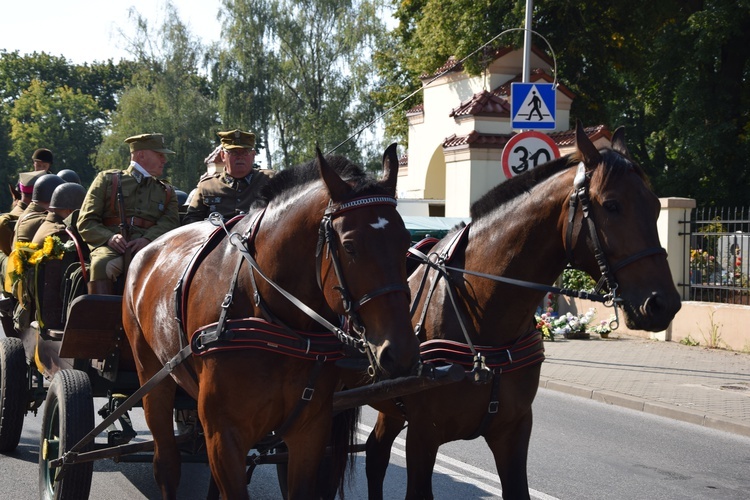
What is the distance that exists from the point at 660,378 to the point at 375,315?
31.0 feet

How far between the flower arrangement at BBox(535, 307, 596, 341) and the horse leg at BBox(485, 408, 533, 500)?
1187cm

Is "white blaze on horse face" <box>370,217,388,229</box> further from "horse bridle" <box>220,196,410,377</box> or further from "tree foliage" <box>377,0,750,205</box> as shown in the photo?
"tree foliage" <box>377,0,750,205</box>

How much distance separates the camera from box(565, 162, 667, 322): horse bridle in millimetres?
4164

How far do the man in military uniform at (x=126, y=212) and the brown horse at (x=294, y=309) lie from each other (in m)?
1.39

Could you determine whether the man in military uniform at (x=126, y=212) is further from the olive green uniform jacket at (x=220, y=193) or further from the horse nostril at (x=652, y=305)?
the horse nostril at (x=652, y=305)

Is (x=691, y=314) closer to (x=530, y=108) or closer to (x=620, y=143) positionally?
(x=530, y=108)

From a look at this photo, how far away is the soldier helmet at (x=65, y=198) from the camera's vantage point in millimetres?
7316

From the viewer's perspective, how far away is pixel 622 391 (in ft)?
36.3

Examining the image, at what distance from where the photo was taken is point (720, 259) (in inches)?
585

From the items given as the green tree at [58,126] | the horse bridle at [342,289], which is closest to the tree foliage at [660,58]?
the horse bridle at [342,289]

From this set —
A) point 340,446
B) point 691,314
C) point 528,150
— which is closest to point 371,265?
point 340,446

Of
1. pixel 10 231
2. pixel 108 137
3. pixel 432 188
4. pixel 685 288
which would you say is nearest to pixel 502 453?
→ pixel 10 231

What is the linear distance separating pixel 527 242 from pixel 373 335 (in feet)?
4.70

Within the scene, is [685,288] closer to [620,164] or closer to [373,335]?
[620,164]
